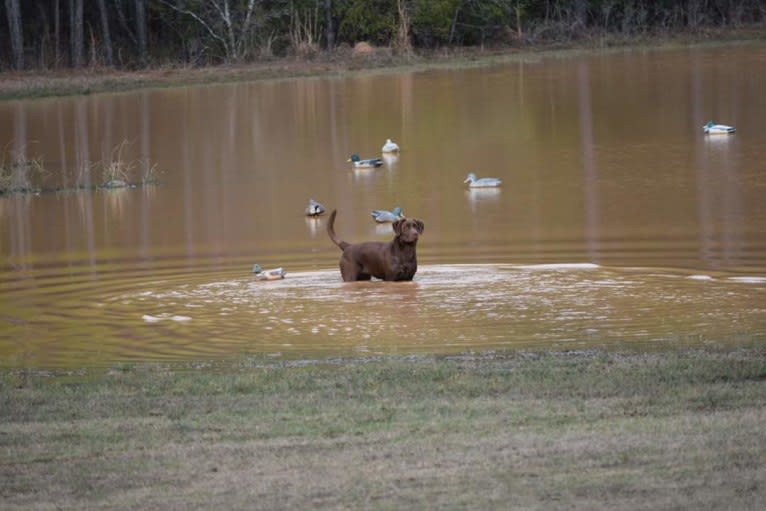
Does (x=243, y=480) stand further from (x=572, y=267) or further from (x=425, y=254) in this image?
(x=425, y=254)

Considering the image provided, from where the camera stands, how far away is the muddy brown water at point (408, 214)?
1245 centimetres

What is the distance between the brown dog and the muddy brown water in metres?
0.19

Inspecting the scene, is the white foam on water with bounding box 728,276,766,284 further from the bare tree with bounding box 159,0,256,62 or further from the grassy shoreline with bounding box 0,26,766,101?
the bare tree with bounding box 159,0,256,62

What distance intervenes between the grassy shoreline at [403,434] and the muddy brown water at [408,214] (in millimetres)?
1507

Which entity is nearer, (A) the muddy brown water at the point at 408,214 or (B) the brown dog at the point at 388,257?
(A) the muddy brown water at the point at 408,214

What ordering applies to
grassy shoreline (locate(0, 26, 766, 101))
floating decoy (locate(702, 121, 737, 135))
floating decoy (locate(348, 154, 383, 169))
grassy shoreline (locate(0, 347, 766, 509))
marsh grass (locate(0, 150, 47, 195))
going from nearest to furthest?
1. grassy shoreline (locate(0, 347, 766, 509))
2. marsh grass (locate(0, 150, 47, 195))
3. floating decoy (locate(348, 154, 383, 169))
4. floating decoy (locate(702, 121, 737, 135))
5. grassy shoreline (locate(0, 26, 766, 101))

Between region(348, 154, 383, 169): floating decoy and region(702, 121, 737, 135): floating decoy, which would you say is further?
region(702, 121, 737, 135): floating decoy

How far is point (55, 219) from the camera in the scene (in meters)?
22.1

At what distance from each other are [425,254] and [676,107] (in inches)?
639

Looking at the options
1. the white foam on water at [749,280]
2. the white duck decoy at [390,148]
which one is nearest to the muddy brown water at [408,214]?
the white foam on water at [749,280]

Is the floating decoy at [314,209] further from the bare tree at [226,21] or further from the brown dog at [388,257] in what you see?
the bare tree at [226,21]

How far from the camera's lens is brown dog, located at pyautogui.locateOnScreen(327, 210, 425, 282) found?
14.9 meters

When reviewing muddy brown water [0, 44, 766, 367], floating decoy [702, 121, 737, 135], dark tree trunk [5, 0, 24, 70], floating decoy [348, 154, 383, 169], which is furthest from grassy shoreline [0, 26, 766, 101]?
floating decoy [702, 121, 737, 135]

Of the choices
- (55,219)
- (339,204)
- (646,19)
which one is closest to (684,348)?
(339,204)
